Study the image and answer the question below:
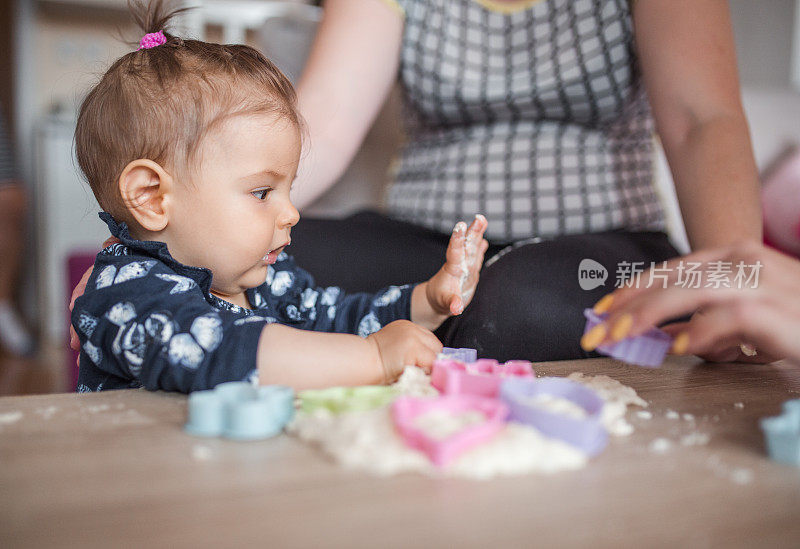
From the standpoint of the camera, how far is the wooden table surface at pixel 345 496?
364 millimetres

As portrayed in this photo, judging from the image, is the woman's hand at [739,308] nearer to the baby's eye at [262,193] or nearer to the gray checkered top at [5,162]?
the baby's eye at [262,193]

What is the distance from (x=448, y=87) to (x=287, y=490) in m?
0.93

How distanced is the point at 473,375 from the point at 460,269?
31 cm

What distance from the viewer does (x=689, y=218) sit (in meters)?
0.87

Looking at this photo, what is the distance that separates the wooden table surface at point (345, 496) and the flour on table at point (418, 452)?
1 cm


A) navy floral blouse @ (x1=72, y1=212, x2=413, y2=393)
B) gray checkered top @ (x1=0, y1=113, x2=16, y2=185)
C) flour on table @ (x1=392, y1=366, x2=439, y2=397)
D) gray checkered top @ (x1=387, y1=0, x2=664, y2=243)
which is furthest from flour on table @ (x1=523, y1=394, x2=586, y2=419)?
gray checkered top @ (x1=0, y1=113, x2=16, y2=185)

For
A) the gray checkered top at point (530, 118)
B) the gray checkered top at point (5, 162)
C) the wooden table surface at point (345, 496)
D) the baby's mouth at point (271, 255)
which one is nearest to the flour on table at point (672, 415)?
the wooden table surface at point (345, 496)

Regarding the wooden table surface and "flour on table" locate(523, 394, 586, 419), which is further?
"flour on table" locate(523, 394, 586, 419)

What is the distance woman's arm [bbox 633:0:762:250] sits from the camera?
81cm

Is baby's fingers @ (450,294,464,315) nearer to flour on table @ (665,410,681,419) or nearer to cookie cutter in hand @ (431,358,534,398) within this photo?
cookie cutter in hand @ (431,358,534,398)

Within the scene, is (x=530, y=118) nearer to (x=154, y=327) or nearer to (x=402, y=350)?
(x=402, y=350)

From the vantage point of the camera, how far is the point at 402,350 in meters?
0.69

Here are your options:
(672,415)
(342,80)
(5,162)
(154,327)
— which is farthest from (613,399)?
(5,162)

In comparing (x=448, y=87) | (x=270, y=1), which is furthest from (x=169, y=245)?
(x=270, y=1)
